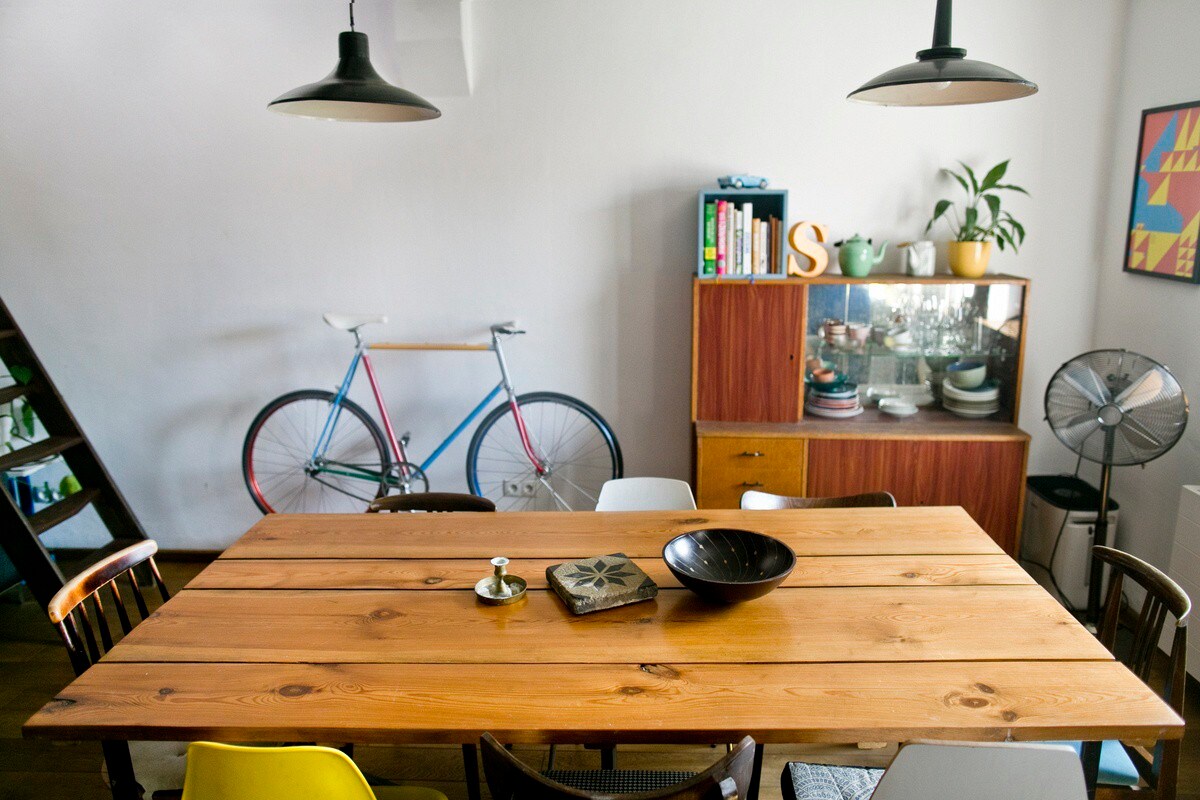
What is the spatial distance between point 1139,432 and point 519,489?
8.25 ft

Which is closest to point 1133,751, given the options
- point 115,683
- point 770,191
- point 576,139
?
point 115,683

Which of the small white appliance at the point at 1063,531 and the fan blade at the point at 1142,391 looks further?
the small white appliance at the point at 1063,531

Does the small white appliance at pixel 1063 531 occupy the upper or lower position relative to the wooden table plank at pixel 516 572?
lower

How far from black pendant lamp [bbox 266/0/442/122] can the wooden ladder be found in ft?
6.87

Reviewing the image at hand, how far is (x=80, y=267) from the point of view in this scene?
405 centimetres

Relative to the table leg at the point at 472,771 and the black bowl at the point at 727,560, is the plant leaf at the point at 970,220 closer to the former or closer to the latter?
the black bowl at the point at 727,560

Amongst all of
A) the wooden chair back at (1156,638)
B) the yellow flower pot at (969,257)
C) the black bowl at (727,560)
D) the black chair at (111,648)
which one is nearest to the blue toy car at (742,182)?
the yellow flower pot at (969,257)

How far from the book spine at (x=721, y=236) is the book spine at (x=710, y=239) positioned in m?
0.01

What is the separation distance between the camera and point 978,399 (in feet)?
11.9

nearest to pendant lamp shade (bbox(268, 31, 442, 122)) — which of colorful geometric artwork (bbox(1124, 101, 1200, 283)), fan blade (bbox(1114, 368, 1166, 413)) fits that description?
fan blade (bbox(1114, 368, 1166, 413))

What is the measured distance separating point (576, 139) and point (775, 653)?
2.64 m

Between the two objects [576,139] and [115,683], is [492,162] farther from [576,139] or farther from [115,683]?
[115,683]

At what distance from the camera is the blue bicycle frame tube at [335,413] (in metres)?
3.88

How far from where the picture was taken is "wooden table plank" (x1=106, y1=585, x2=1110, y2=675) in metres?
1.75
